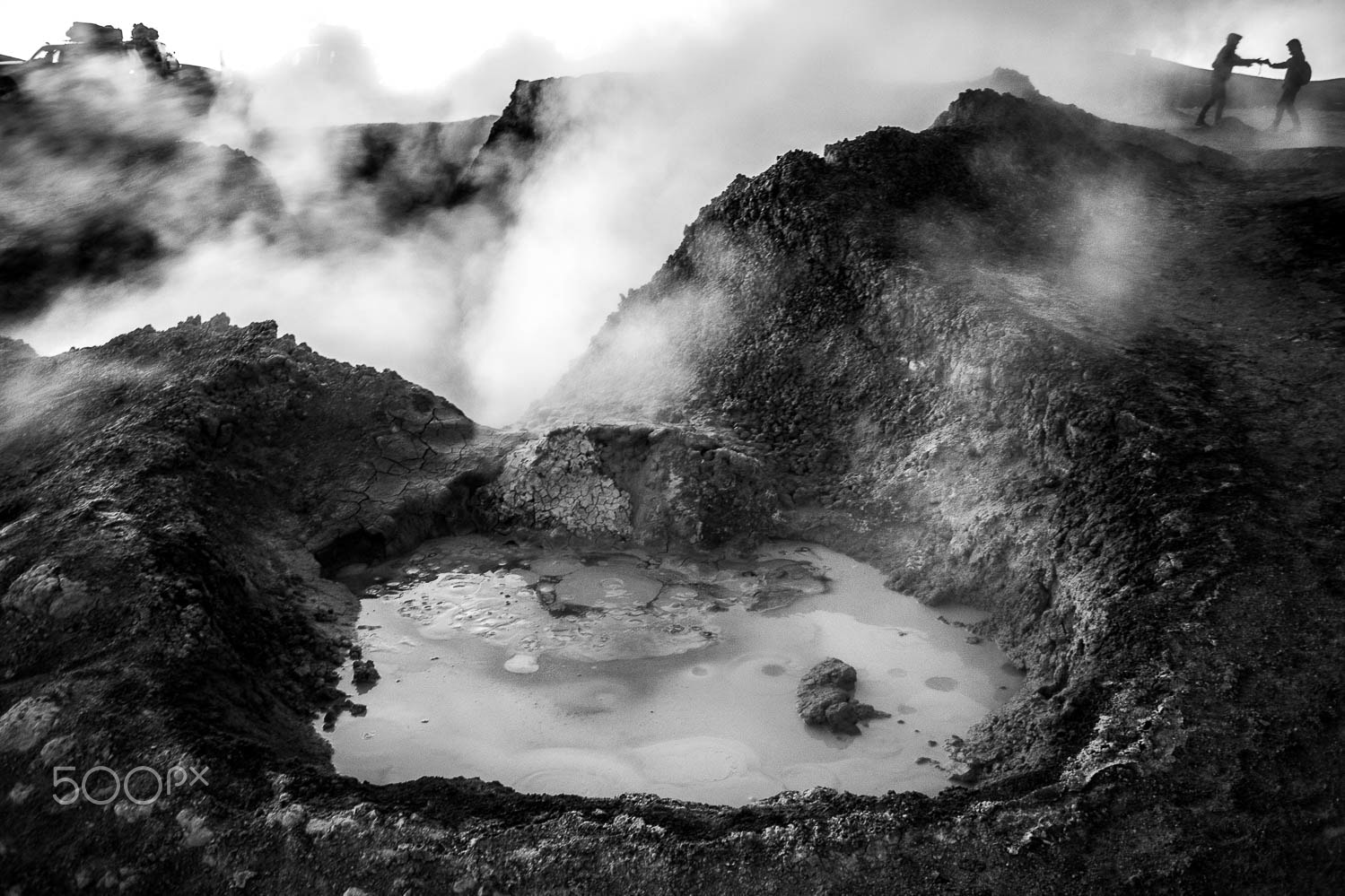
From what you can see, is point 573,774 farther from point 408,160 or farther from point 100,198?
point 408,160

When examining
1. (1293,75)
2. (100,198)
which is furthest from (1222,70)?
(100,198)

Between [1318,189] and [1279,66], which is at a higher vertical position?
[1279,66]

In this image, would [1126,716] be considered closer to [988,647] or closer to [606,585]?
[988,647]

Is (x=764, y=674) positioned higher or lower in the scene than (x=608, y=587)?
lower

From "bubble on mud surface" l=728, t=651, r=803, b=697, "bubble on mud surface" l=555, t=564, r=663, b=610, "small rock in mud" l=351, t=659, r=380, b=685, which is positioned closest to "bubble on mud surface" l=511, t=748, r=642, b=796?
"bubble on mud surface" l=728, t=651, r=803, b=697

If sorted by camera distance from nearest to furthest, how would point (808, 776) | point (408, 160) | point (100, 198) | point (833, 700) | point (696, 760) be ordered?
1. point (808, 776)
2. point (696, 760)
3. point (833, 700)
4. point (100, 198)
5. point (408, 160)

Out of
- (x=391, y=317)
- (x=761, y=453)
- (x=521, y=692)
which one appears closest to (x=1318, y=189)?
(x=761, y=453)
